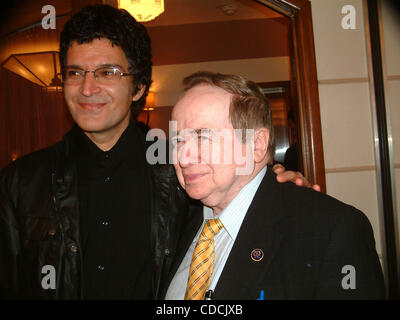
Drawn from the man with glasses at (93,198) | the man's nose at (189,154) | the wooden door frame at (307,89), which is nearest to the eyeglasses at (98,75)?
the man with glasses at (93,198)

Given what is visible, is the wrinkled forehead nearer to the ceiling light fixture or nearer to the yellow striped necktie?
the yellow striped necktie

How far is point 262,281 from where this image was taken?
41.1 inches

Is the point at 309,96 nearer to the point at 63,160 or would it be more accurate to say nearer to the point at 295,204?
the point at 295,204

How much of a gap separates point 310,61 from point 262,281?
5.18 ft

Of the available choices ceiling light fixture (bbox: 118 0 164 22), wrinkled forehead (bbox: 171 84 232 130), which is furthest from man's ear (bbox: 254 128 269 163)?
ceiling light fixture (bbox: 118 0 164 22)

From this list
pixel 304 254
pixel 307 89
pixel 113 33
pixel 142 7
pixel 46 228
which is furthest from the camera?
pixel 142 7

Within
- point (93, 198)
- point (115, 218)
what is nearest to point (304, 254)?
point (115, 218)

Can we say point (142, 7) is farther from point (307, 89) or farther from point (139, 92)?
point (307, 89)

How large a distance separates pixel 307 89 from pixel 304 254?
1.37 metres

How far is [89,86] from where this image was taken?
1.38m

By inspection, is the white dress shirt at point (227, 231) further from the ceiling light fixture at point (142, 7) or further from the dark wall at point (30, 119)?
the ceiling light fixture at point (142, 7)

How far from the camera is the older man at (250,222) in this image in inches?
39.5

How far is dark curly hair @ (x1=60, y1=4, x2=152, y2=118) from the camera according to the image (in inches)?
57.1

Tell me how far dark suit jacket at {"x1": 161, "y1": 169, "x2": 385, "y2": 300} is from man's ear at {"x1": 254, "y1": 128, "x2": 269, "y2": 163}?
7.1 inches
